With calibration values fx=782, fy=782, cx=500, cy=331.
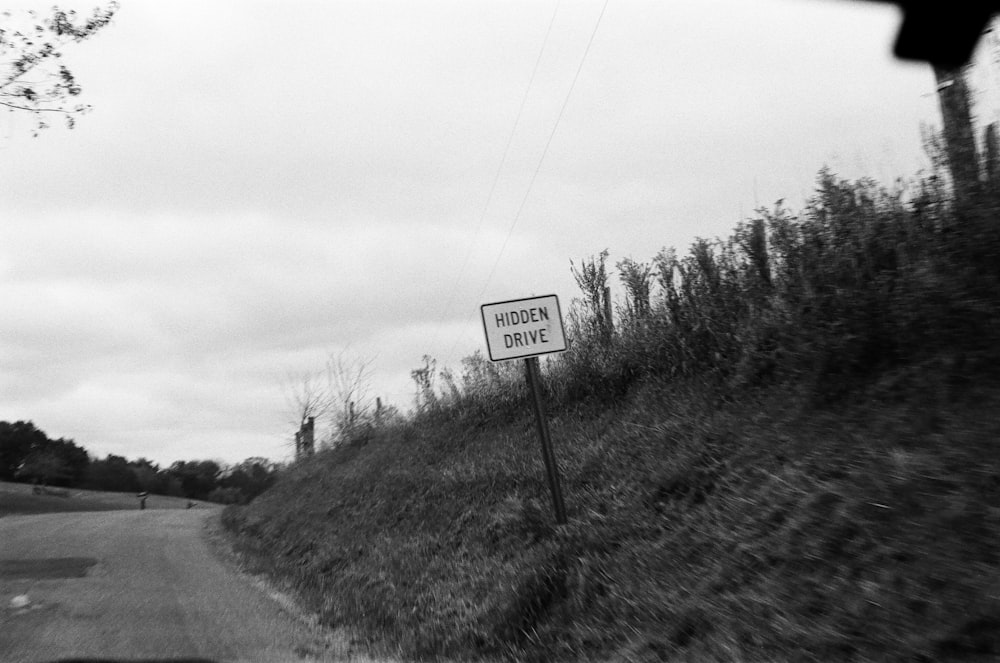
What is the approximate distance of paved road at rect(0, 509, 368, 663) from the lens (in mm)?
7781

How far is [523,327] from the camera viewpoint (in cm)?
862

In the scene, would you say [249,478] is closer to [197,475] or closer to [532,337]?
[197,475]

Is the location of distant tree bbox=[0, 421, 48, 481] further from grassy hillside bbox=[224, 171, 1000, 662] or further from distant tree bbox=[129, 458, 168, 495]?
grassy hillside bbox=[224, 171, 1000, 662]

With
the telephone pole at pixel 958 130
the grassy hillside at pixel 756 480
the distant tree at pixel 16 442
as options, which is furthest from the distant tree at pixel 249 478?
the telephone pole at pixel 958 130

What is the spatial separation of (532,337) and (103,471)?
8130cm

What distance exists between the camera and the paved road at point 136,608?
7781mm

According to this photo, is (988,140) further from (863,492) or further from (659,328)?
(659,328)

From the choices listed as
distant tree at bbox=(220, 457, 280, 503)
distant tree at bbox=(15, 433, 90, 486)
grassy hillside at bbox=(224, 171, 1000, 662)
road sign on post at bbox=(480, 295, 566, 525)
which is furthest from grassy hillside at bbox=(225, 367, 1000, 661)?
distant tree at bbox=(15, 433, 90, 486)

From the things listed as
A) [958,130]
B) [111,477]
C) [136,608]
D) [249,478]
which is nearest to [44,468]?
[111,477]

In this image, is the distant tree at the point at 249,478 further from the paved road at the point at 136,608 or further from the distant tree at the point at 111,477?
the paved road at the point at 136,608

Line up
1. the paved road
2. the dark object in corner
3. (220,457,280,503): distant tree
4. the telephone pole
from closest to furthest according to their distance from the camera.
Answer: the dark object in corner
the telephone pole
the paved road
(220,457,280,503): distant tree

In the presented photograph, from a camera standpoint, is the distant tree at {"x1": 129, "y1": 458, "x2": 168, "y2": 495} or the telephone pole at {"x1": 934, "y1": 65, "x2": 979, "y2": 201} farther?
the distant tree at {"x1": 129, "y1": 458, "x2": 168, "y2": 495}

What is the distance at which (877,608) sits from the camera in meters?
4.25

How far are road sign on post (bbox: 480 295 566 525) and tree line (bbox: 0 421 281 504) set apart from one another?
4190cm
